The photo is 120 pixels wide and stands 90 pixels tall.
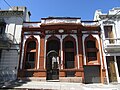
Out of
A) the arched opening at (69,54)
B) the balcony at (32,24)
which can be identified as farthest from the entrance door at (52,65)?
the balcony at (32,24)

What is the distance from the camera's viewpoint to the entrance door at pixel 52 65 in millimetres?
18750

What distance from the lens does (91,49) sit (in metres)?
19.6

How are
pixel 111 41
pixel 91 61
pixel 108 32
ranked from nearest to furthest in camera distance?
pixel 91 61, pixel 111 41, pixel 108 32

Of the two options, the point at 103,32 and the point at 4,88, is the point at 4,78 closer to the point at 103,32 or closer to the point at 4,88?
the point at 4,88

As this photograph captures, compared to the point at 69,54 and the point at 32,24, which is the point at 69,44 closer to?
the point at 69,54

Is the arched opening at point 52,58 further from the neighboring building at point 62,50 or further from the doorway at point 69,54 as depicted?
the doorway at point 69,54

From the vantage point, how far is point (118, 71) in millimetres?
18422

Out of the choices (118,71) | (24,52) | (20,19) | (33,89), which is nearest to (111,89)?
(118,71)

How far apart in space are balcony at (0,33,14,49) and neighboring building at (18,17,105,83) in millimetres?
1453

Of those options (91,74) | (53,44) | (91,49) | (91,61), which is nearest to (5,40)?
(53,44)

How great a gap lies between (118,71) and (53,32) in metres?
9.09

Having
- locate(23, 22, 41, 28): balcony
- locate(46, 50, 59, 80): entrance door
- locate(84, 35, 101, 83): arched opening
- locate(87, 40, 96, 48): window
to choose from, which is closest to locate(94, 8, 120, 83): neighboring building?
locate(84, 35, 101, 83): arched opening

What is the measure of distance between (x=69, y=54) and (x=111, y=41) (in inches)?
212

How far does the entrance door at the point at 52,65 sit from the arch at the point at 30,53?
62.8 inches
